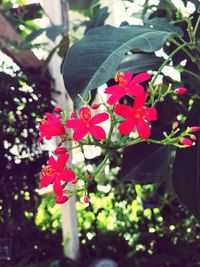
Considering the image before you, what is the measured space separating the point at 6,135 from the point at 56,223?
1.75 feet

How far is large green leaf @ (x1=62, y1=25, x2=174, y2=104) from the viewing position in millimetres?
745

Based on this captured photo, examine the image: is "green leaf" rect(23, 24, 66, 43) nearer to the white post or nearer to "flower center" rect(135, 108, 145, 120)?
the white post

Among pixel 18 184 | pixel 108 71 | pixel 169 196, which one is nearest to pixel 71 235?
pixel 18 184

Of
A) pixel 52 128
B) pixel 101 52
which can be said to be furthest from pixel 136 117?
pixel 101 52

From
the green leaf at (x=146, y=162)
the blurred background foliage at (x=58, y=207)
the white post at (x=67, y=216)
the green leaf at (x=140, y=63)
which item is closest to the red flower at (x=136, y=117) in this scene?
the green leaf at (x=140, y=63)

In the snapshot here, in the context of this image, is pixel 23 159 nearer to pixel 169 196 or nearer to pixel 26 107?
pixel 26 107

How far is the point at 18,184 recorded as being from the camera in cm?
132

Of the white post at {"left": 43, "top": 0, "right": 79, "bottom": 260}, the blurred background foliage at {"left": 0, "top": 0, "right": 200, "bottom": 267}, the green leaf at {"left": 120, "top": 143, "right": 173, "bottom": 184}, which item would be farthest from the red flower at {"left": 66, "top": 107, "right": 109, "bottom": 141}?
the white post at {"left": 43, "top": 0, "right": 79, "bottom": 260}

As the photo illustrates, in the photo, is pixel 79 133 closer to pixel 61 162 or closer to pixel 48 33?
pixel 61 162

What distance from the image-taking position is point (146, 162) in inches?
51.4

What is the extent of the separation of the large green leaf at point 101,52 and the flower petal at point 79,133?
11cm

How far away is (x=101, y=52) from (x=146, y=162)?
0.55 meters

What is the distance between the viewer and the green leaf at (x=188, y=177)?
3.36ft

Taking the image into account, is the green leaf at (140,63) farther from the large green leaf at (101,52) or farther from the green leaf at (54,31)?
the green leaf at (54,31)
